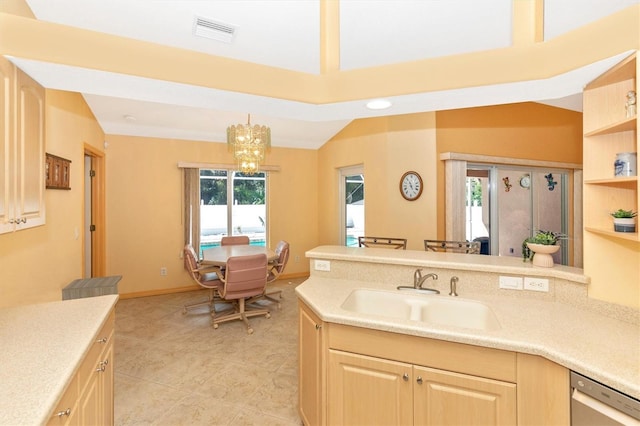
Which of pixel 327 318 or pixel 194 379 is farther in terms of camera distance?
pixel 194 379

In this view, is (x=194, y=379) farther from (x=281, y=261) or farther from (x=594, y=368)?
(x=594, y=368)

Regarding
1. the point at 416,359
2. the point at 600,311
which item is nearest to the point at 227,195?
the point at 416,359

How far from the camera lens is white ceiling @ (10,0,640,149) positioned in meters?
1.74

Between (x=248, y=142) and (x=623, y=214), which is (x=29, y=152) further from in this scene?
(x=623, y=214)

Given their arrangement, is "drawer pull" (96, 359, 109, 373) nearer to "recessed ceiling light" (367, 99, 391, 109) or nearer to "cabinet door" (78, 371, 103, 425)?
"cabinet door" (78, 371, 103, 425)

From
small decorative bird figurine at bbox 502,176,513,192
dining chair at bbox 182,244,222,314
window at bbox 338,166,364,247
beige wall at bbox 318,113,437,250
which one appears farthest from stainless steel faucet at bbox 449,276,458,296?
window at bbox 338,166,364,247

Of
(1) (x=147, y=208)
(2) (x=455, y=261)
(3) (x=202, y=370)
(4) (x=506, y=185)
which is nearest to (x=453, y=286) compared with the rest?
(2) (x=455, y=261)

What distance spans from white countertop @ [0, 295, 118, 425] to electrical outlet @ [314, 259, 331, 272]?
4.39 feet

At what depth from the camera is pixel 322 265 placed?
7.78 feet

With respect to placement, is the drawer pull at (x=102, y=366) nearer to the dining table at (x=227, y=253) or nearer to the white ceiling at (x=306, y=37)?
the white ceiling at (x=306, y=37)

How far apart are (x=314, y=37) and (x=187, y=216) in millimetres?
3494

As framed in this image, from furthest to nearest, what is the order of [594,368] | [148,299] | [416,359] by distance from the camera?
1. [148,299]
2. [416,359]
3. [594,368]

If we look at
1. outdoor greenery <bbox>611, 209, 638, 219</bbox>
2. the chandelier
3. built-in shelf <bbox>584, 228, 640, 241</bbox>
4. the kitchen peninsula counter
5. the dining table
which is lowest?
the dining table

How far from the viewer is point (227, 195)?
5.41 metres
